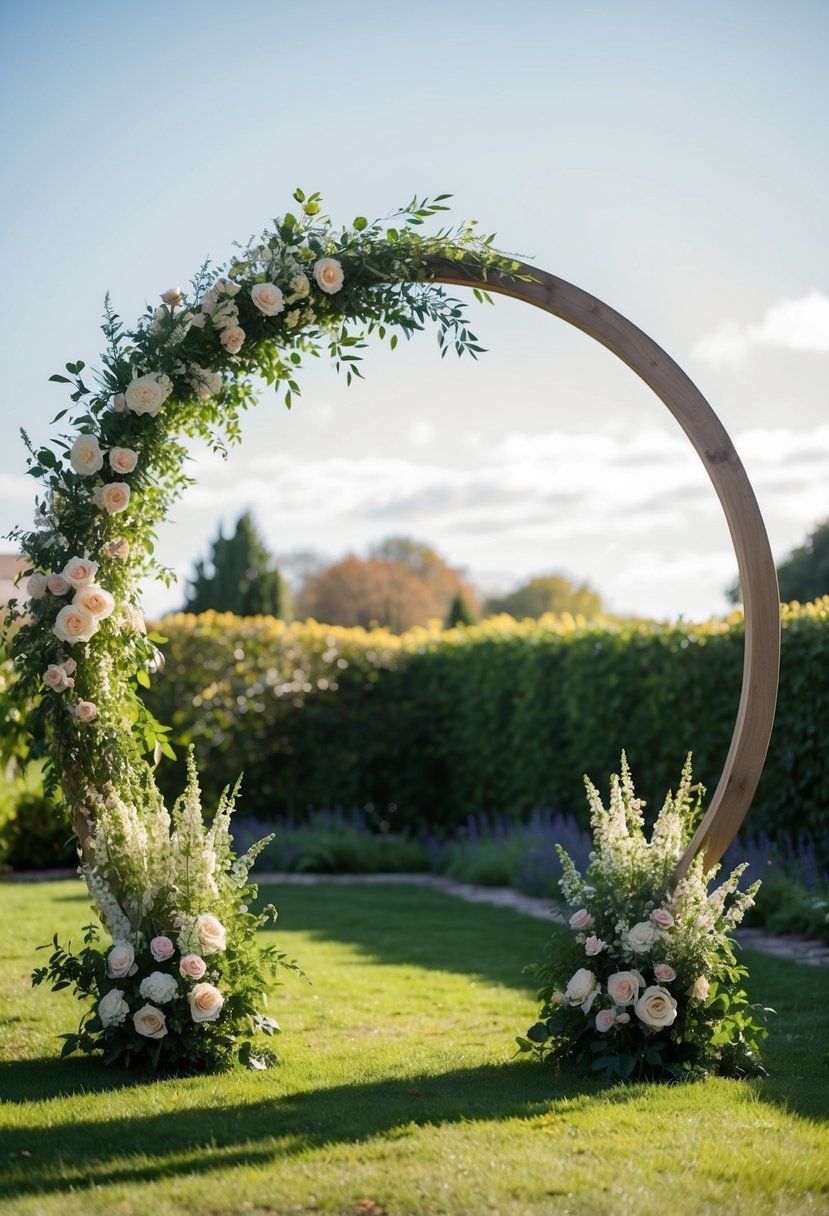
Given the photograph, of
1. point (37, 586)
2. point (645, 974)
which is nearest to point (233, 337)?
point (37, 586)

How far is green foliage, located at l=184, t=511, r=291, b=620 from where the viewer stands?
2628 centimetres

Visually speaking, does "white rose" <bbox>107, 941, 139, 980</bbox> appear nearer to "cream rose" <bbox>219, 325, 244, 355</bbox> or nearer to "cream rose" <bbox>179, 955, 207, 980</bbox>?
"cream rose" <bbox>179, 955, 207, 980</bbox>

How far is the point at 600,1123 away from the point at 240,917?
151 cm

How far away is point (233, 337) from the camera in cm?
425

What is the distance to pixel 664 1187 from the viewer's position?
2766 mm

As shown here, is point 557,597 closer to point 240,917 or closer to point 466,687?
point 466,687

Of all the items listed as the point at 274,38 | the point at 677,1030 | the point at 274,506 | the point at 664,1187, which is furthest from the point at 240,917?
the point at 274,506

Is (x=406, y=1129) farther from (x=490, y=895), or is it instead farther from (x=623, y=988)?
(x=490, y=895)

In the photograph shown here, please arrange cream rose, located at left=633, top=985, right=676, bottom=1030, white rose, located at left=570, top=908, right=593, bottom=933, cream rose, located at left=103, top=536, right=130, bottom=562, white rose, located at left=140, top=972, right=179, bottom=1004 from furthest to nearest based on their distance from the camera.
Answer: cream rose, located at left=103, top=536, right=130, bottom=562, white rose, located at left=570, top=908, right=593, bottom=933, white rose, located at left=140, top=972, right=179, bottom=1004, cream rose, located at left=633, top=985, right=676, bottom=1030

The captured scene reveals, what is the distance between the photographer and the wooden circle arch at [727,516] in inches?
160

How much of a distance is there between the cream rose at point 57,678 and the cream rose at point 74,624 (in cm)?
11

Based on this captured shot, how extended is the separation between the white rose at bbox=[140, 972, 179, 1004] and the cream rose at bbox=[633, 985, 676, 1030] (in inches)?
61.8

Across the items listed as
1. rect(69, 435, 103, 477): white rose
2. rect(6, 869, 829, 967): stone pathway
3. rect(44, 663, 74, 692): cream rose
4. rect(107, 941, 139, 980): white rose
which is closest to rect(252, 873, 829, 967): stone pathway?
rect(6, 869, 829, 967): stone pathway

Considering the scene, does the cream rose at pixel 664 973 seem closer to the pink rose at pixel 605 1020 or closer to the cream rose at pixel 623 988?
the cream rose at pixel 623 988
